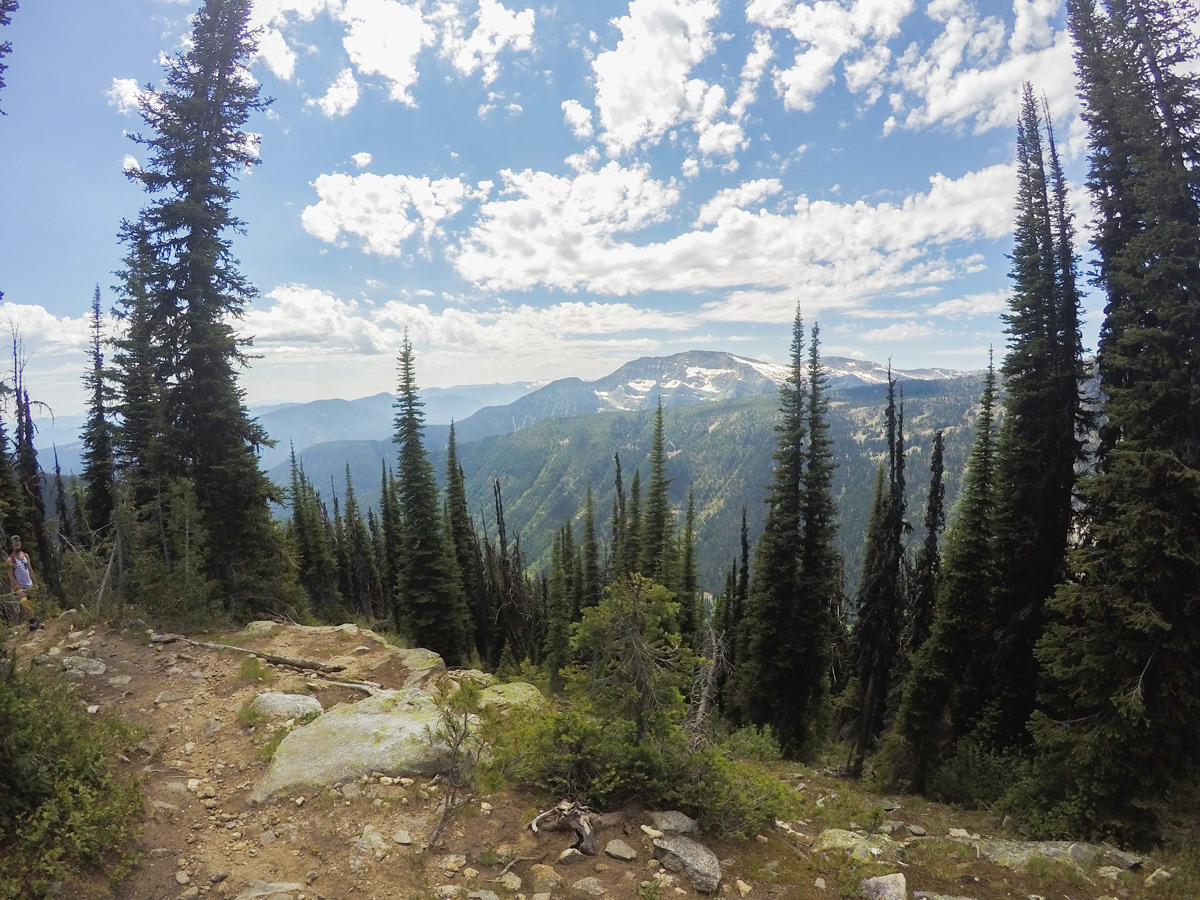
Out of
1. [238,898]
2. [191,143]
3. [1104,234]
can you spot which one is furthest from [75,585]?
→ [1104,234]

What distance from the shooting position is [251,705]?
825cm

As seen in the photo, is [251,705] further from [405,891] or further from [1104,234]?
[1104,234]

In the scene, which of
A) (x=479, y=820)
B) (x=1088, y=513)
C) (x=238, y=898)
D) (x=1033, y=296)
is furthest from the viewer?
(x=1033, y=296)

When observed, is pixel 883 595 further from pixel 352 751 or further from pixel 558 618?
pixel 558 618

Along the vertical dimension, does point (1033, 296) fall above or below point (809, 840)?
above

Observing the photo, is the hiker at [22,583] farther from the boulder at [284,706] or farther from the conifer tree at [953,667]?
the conifer tree at [953,667]

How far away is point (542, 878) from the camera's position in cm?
516

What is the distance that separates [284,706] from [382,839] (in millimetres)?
3698

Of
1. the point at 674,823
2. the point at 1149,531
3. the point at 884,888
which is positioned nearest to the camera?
the point at 884,888

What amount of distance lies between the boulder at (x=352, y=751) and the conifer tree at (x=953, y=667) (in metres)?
16.3

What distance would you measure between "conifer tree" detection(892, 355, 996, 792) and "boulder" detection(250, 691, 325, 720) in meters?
17.3

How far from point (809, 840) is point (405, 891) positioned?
5307mm

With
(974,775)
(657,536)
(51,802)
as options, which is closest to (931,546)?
(974,775)

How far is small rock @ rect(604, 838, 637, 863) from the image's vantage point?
5.54 m
